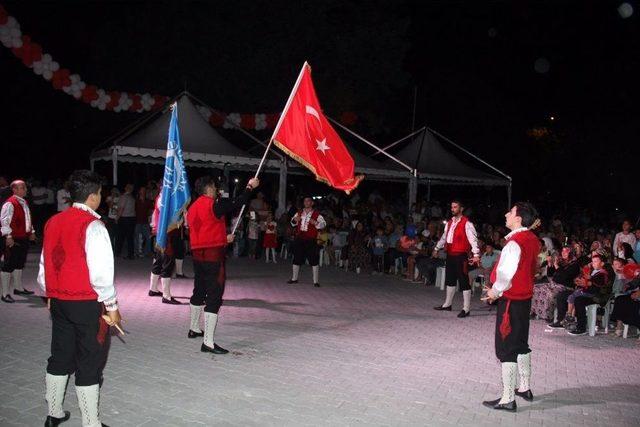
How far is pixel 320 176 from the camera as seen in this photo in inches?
343

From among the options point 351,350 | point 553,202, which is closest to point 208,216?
point 351,350

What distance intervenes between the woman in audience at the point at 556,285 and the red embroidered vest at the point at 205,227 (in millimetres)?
6185

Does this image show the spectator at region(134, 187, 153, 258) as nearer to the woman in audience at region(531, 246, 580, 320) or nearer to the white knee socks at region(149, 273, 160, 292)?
the white knee socks at region(149, 273, 160, 292)

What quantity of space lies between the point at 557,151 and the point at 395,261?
23.1 meters

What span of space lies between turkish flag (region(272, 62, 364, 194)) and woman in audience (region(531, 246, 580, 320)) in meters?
4.41

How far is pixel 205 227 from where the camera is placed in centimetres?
790

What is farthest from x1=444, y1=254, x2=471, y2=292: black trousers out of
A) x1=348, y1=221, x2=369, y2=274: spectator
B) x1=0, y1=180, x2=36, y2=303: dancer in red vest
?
x1=0, y1=180, x2=36, y2=303: dancer in red vest

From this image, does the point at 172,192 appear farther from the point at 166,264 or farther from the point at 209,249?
the point at 209,249

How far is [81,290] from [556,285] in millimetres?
8685

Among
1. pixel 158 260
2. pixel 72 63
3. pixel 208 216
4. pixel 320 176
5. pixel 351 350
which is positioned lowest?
pixel 351 350

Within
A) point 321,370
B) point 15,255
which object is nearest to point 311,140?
point 321,370

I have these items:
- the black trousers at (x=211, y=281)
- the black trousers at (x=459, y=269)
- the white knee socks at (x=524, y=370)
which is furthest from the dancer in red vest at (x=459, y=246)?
the black trousers at (x=211, y=281)

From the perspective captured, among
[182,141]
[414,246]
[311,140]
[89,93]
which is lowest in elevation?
[414,246]

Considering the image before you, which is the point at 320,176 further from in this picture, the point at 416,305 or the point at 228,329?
the point at 416,305
